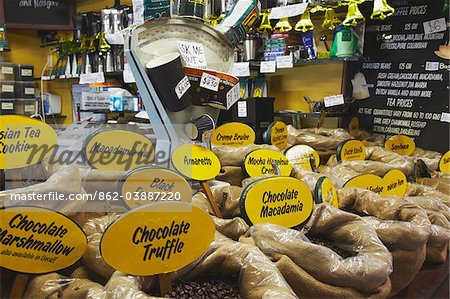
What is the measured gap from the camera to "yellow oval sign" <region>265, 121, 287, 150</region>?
6.02 feet

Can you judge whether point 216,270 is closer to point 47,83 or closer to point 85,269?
point 85,269

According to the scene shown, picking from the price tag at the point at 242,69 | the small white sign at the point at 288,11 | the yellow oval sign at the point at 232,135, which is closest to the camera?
the yellow oval sign at the point at 232,135

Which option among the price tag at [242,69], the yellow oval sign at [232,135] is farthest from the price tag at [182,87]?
the price tag at [242,69]

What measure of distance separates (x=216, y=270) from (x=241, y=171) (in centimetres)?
61

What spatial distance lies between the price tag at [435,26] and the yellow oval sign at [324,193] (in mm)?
1525

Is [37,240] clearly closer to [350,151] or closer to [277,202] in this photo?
[277,202]

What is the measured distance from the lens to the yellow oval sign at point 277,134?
1.84 meters

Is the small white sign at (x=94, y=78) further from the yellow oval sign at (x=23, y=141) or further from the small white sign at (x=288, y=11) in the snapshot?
the yellow oval sign at (x=23, y=141)

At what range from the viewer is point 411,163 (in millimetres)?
1740

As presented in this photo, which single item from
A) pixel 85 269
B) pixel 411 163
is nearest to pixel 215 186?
pixel 85 269

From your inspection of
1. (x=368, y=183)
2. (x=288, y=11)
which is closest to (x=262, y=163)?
(x=368, y=183)

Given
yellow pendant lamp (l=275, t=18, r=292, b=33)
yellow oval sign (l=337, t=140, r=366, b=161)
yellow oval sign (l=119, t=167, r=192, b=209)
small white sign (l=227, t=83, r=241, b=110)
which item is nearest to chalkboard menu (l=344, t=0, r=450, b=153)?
yellow pendant lamp (l=275, t=18, r=292, b=33)

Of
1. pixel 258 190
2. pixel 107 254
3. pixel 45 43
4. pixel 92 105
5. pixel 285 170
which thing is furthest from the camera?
pixel 45 43

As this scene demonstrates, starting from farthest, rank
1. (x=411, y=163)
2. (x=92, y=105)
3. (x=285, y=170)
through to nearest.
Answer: (x=92, y=105)
(x=411, y=163)
(x=285, y=170)
